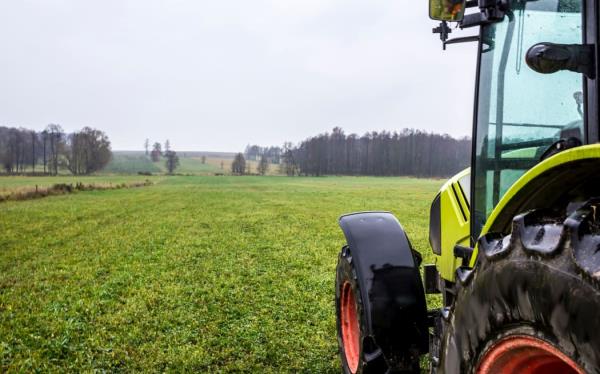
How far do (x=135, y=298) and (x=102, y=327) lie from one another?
51.3 inches

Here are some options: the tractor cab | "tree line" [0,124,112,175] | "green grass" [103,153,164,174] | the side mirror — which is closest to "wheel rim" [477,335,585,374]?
the tractor cab

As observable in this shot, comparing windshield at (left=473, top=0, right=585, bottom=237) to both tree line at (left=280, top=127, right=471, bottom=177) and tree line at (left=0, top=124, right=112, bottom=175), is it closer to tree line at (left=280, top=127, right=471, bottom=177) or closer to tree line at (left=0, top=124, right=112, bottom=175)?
tree line at (left=280, top=127, right=471, bottom=177)

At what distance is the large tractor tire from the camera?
3.53 feet

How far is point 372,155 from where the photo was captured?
111 m

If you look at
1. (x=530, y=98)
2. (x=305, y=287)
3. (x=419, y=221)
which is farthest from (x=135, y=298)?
(x=419, y=221)

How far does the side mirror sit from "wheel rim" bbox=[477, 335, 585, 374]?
1.81 metres

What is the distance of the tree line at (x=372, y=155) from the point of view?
100 m

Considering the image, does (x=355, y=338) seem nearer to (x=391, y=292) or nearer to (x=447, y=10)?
(x=391, y=292)

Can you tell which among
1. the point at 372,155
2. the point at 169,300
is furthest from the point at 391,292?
the point at 372,155

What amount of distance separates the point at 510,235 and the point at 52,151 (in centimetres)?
12402

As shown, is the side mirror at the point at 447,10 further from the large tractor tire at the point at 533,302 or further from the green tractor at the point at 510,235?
the large tractor tire at the point at 533,302

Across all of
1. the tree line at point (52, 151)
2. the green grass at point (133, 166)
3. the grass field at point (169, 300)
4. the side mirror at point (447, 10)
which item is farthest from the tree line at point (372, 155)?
the side mirror at point (447, 10)

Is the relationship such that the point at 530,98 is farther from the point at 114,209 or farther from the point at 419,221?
the point at 114,209

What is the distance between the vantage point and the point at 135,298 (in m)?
6.64
